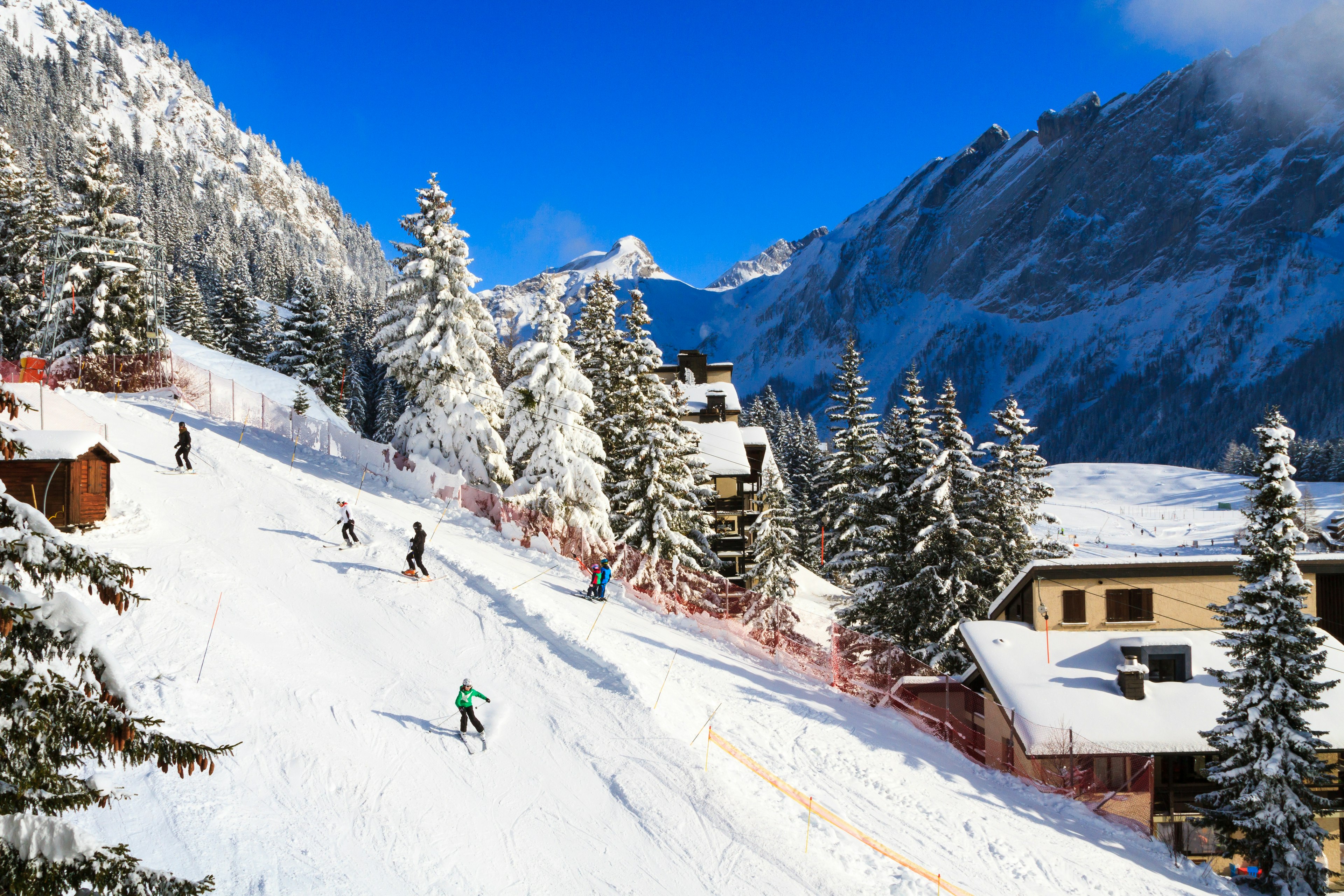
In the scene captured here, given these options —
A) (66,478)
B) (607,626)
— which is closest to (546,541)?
(607,626)

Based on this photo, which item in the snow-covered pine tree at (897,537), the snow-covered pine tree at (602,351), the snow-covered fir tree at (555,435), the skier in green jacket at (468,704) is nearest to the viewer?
the skier in green jacket at (468,704)

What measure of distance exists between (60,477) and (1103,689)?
32099 mm

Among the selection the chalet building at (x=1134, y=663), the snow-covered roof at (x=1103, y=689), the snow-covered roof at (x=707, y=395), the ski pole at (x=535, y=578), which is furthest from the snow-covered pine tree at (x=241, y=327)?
the snow-covered roof at (x=1103, y=689)

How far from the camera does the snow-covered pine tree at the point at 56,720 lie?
18.2 ft

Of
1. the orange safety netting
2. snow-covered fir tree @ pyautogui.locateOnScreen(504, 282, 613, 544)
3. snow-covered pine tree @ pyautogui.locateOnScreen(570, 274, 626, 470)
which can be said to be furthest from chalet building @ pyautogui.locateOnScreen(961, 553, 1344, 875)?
snow-covered pine tree @ pyautogui.locateOnScreen(570, 274, 626, 470)

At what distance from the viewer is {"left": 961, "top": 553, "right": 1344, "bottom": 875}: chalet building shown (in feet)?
77.4

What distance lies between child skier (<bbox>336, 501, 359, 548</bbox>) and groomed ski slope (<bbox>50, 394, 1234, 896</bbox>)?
0.57 meters

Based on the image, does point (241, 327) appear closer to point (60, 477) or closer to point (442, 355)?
point (442, 355)

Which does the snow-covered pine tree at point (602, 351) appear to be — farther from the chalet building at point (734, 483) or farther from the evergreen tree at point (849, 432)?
the evergreen tree at point (849, 432)

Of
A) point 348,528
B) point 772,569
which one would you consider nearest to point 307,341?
point 772,569

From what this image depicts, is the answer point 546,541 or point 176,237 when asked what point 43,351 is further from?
point 176,237

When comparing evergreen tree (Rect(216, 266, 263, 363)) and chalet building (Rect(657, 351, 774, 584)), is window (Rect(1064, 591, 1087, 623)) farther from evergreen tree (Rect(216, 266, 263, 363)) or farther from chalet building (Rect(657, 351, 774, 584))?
evergreen tree (Rect(216, 266, 263, 363))

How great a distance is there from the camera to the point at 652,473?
110 ft

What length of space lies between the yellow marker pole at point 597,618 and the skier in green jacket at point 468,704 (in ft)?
17.6
